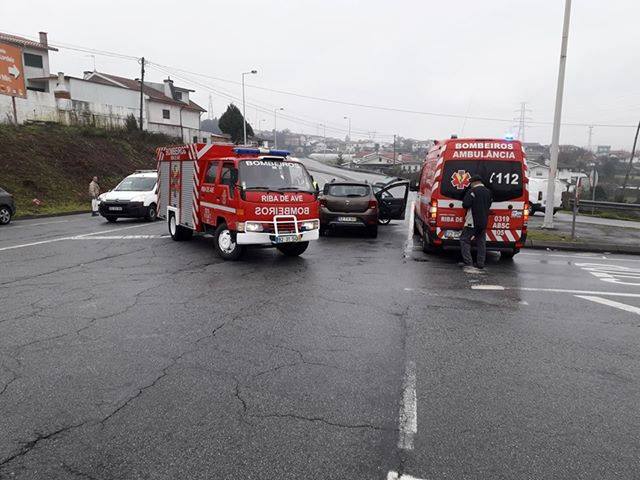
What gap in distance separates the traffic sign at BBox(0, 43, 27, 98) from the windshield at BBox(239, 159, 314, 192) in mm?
24138

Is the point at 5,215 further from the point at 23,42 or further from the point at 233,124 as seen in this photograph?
the point at 233,124

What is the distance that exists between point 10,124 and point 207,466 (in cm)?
3176

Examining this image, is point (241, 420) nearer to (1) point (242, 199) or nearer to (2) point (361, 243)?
(1) point (242, 199)

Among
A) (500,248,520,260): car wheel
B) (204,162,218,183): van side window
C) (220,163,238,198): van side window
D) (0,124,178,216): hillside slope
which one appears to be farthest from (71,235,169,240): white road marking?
(0,124,178,216): hillside slope

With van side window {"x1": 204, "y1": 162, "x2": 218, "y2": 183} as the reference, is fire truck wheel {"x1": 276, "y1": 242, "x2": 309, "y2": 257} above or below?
below

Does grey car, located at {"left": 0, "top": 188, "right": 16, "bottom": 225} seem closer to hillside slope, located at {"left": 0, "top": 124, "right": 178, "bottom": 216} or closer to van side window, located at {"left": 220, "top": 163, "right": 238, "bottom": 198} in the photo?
hillside slope, located at {"left": 0, "top": 124, "right": 178, "bottom": 216}

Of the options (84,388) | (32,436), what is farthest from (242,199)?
(32,436)

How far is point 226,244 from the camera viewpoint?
9617 millimetres

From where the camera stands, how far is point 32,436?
3092 millimetres

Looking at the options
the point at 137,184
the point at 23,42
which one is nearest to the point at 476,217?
the point at 137,184

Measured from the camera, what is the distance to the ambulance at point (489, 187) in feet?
32.0

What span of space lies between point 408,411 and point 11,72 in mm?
31053

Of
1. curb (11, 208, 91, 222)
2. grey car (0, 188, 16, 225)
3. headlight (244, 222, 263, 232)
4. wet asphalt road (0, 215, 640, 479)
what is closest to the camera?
wet asphalt road (0, 215, 640, 479)

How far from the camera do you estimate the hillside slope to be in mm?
23031
